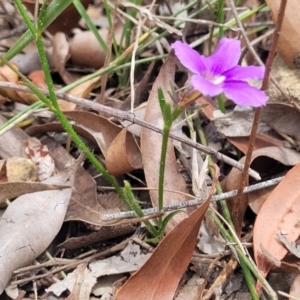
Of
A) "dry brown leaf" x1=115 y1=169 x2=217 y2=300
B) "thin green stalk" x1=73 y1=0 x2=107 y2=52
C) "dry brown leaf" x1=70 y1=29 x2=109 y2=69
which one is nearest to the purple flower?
"dry brown leaf" x1=115 y1=169 x2=217 y2=300

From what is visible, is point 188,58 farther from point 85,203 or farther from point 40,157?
point 40,157

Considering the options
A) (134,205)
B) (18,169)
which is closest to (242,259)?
(134,205)

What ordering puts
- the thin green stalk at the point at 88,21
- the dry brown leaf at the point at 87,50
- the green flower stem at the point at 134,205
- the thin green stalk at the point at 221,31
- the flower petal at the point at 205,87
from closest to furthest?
the flower petal at the point at 205,87 → the green flower stem at the point at 134,205 → the thin green stalk at the point at 221,31 → the thin green stalk at the point at 88,21 → the dry brown leaf at the point at 87,50

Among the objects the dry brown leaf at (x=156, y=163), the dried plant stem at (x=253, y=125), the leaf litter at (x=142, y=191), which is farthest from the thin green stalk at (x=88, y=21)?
the dried plant stem at (x=253, y=125)

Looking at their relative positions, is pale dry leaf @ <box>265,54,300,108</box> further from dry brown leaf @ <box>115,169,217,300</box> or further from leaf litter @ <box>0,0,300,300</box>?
dry brown leaf @ <box>115,169,217,300</box>

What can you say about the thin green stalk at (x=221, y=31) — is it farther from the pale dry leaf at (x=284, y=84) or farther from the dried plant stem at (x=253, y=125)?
the dried plant stem at (x=253, y=125)

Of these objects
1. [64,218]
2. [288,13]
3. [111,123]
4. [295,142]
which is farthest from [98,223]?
[288,13]

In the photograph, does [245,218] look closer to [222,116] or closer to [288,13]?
[222,116]
